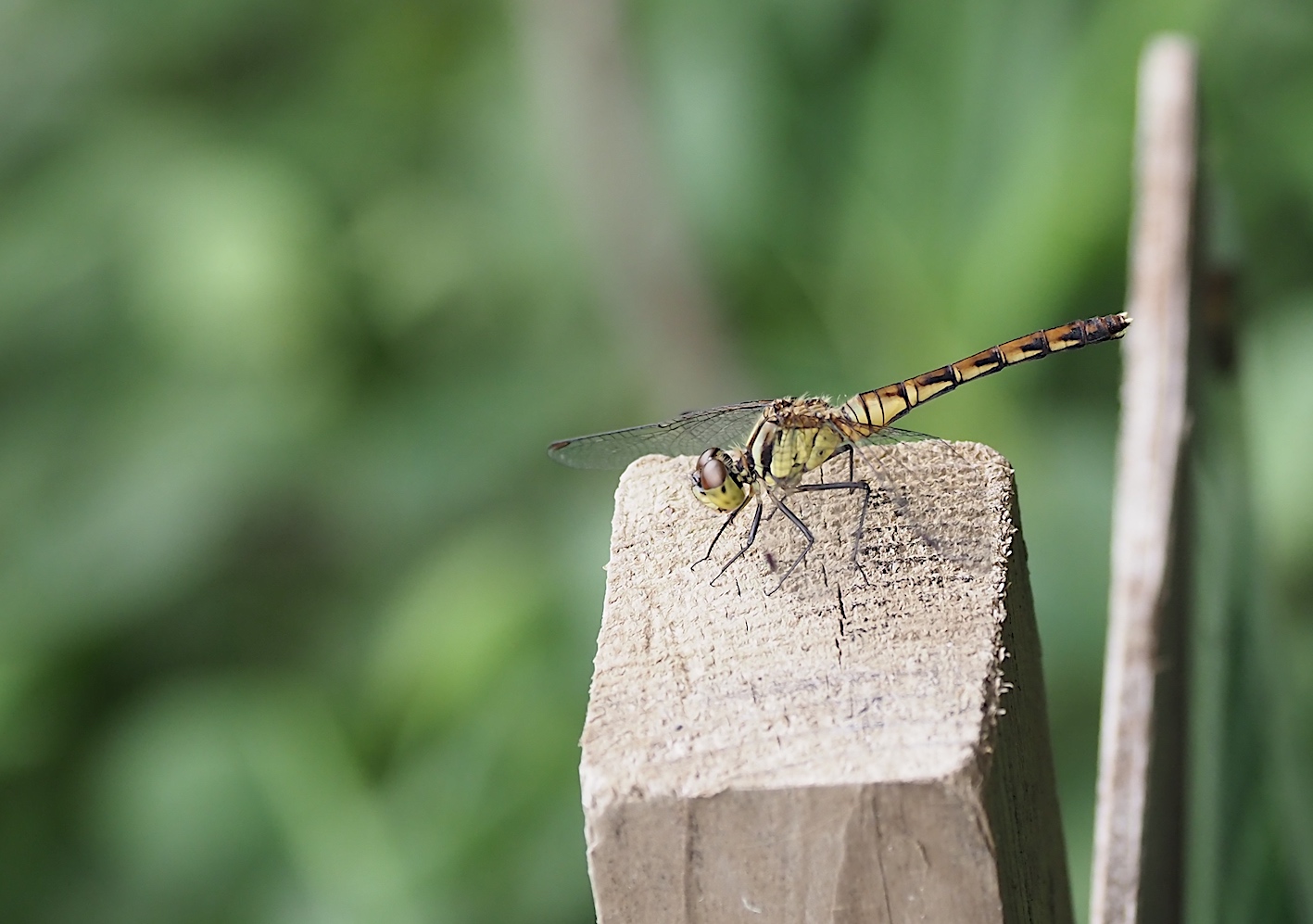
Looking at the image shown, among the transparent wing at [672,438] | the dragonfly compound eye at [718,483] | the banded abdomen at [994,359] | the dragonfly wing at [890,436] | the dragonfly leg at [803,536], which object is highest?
the banded abdomen at [994,359]

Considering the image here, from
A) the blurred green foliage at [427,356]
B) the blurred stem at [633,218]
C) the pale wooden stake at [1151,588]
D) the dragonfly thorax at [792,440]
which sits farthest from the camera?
the blurred stem at [633,218]

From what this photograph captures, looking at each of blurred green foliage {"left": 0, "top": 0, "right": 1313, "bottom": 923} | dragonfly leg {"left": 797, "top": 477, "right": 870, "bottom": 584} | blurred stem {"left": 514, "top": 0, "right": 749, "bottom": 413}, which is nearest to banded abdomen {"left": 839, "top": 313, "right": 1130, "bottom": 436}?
dragonfly leg {"left": 797, "top": 477, "right": 870, "bottom": 584}

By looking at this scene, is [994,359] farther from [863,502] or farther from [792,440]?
[863,502]

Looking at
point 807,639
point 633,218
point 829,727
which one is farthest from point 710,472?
point 633,218

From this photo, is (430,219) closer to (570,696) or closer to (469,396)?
(469,396)

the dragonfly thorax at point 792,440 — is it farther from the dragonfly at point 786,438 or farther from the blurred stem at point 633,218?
the blurred stem at point 633,218

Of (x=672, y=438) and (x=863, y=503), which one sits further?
(x=672, y=438)

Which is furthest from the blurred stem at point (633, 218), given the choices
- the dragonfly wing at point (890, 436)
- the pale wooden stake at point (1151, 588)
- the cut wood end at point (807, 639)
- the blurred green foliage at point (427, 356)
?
the cut wood end at point (807, 639)
